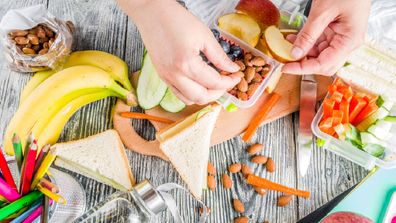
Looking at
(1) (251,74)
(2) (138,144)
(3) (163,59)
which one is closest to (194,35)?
(3) (163,59)

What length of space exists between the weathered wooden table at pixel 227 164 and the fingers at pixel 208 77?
0.29 metres

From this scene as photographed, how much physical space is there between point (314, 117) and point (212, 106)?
29cm

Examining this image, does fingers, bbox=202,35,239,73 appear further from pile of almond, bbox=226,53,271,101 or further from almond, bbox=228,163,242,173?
almond, bbox=228,163,242,173

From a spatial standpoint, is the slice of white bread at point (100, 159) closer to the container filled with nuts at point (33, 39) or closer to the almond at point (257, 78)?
the container filled with nuts at point (33, 39)

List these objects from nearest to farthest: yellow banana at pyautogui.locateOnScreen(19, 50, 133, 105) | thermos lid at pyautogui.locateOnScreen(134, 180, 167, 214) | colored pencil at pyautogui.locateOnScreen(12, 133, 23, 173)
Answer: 1. colored pencil at pyautogui.locateOnScreen(12, 133, 23, 173)
2. thermos lid at pyautogui.locateOnScreen(134, 180, 167, 214)
3. yellow banana at pyautogui.locateOnScreen(19, 50, 133, 105)

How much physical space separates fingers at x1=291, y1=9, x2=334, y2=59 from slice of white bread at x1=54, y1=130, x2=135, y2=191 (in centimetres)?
54

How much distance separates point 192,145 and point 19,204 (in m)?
0.48

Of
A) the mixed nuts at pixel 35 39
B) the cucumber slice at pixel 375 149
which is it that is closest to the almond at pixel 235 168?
the cucumber slice at pixel 375 149

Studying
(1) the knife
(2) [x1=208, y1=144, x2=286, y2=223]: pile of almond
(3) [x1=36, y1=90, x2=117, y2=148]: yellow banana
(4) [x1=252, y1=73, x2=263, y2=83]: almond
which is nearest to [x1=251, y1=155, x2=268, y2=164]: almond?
(2) [x1=208, y1=144, x2=286, y2=223]: pile of almond

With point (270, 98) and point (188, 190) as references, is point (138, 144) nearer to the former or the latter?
point (188, 190)

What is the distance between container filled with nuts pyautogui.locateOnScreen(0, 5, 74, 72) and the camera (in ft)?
4.59

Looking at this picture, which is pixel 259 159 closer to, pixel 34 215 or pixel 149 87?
pixel 149 87

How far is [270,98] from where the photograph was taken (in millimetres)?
1483

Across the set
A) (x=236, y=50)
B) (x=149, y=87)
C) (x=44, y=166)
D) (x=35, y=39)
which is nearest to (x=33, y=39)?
(x=35, y=39)
